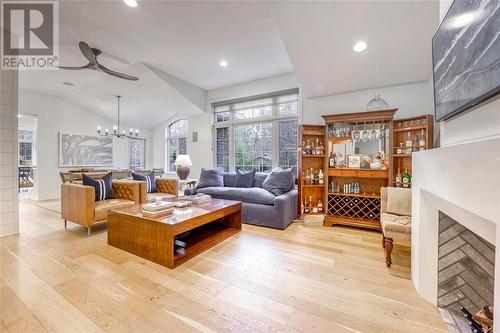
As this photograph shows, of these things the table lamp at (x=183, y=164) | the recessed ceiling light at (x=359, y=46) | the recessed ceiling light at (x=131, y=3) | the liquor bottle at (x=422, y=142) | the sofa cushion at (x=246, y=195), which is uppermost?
the recessed ceiling light at (x=131, y=3)

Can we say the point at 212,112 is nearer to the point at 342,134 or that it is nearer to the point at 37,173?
the point at 342,134

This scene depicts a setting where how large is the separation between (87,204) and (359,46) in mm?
4326

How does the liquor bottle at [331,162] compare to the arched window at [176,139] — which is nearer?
the liquor bottle at [331,162]

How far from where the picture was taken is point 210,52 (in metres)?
3.89

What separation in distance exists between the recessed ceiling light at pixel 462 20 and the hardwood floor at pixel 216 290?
1.88 m

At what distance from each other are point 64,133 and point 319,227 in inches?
283

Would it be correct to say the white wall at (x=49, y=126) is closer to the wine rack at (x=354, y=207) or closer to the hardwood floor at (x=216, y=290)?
the hardwood floor at (x=216, y=290)

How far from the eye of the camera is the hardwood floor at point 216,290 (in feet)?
4.60

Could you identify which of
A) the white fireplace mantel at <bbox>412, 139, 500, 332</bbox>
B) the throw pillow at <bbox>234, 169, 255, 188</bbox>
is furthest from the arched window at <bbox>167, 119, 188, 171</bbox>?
the white fireplace mantel at <bbox>412, 139, 500, 332</bbox>

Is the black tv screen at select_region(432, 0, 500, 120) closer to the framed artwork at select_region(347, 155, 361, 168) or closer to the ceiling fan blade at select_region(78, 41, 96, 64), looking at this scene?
the framed artwork at select_region(347, 155, 361, 168)

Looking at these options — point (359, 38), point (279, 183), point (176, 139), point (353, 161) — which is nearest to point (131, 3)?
point (359, 38)

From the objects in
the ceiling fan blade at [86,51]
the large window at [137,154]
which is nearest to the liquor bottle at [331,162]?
the ceiling fan blade at [86,51]

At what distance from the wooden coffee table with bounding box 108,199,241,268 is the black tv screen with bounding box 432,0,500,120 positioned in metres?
2.36

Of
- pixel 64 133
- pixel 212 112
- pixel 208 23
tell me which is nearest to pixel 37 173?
pixel 64 133
